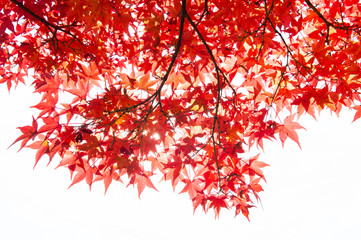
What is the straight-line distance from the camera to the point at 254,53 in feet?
6.03

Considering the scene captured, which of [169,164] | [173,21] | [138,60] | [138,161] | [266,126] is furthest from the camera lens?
[138,60]

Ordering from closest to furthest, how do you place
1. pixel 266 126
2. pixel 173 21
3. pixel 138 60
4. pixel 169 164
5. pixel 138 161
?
1. pixel 138 161
2. pixel 169 164
3. pixel 173 21
4. pixel 266 126
5. pixel 138 60

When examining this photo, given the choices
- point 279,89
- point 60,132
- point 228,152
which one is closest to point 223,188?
point 228,152

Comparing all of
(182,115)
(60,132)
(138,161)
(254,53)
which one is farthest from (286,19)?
(60,132)

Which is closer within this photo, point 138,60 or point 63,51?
point 63,51

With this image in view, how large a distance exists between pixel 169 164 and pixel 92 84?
89 centimetres

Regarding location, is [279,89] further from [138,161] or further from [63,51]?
[63,51]

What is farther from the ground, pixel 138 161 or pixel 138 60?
pixel 138 60

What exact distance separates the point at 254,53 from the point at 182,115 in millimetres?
806

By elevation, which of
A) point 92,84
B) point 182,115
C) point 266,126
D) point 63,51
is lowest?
point 182,115

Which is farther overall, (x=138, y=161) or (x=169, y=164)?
(x=169, y=164)

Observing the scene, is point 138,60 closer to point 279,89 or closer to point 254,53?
point 254,53

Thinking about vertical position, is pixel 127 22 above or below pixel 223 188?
above

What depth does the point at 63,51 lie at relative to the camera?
1.90m
